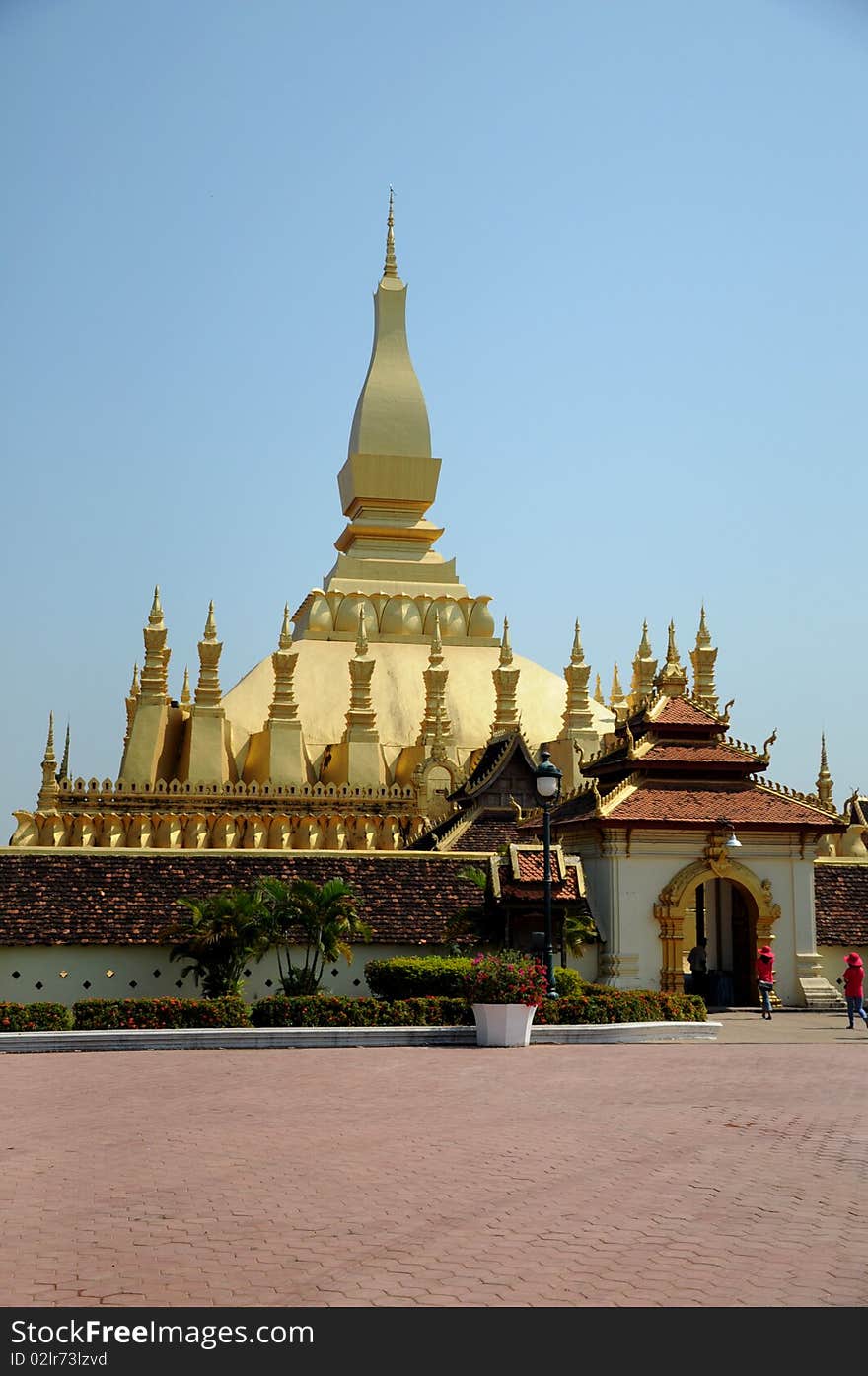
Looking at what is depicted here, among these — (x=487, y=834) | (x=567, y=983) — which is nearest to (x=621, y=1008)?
(x=567, y=983)

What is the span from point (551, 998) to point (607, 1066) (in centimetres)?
398

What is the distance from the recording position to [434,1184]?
35.0ft

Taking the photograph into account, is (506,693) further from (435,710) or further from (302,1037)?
(302,1037)

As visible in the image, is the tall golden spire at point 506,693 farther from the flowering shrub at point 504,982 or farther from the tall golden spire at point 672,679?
the flowering shrub at point 504,982

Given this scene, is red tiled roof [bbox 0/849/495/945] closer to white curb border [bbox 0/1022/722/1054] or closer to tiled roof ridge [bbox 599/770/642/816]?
tiled roof ridge [bbox 599/770/642/816]

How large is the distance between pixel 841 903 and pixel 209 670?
2348 centimetres

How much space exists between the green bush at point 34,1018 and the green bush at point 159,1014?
0.24 metres

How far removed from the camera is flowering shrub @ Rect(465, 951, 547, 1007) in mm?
20562

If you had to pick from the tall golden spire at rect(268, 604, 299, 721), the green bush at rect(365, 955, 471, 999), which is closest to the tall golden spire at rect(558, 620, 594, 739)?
the tall golden spire at rect(268, 604, 299, 721)

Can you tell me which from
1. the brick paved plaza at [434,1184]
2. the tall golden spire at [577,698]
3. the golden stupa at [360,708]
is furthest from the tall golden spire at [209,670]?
the brick paved plaza at [434,1184]

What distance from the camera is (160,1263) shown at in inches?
325

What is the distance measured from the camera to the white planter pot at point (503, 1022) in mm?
20359

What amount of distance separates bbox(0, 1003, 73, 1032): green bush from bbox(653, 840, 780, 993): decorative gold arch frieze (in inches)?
382
